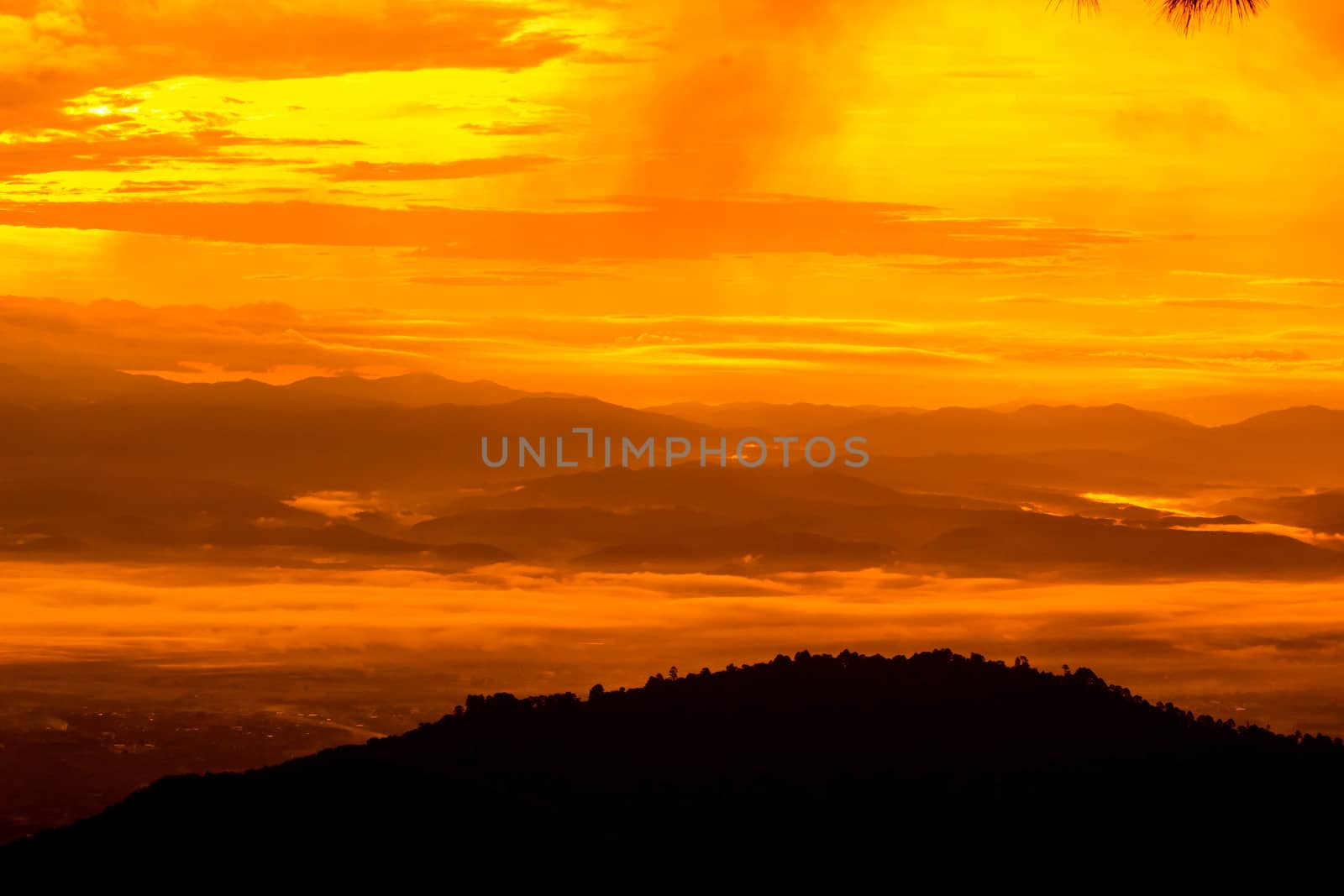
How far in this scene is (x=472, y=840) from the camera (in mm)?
16188

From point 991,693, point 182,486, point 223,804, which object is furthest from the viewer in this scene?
point 182,486

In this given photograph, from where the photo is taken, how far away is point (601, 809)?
17000 mm

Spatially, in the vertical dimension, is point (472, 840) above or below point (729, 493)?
below

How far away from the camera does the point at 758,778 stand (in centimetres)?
1800

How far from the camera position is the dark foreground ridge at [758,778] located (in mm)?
16562

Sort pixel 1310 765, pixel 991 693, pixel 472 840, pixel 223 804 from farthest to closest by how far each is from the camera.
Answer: pixel 991 693
pixel 1310 765
pixel 223 804
pixel 472 840

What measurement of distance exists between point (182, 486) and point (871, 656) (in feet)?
498

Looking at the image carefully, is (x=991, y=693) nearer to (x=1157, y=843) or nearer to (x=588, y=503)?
(x=1157, y=843)

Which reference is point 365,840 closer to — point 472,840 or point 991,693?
point 472,840

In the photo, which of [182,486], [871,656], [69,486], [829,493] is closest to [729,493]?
[829,493]

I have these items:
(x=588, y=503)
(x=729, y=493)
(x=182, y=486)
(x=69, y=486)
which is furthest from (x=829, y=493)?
(x=69, y=486)

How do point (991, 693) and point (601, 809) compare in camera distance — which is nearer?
point (601, 809)

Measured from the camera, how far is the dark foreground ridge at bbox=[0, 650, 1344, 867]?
1656cm

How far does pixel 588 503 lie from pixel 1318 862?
150 m
